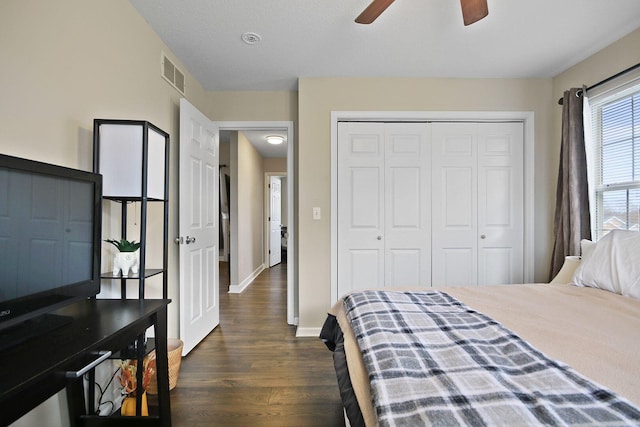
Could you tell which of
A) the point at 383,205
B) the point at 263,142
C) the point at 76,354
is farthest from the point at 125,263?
the point at 263,142

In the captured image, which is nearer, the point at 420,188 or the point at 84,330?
the point at 84,330

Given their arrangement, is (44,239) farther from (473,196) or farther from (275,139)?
(275,139)

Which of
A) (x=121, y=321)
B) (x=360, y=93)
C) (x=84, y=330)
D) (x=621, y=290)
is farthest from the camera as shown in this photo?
(x=360, y=93)

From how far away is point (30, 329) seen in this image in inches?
39.2

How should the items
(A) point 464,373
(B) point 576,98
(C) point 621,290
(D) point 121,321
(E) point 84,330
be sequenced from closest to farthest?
(A) point 464,373
(E) point 84,330
(D) point 121,321
(C) point 621,290
(B) point 576,98

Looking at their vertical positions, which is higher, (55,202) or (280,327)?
(55,202)

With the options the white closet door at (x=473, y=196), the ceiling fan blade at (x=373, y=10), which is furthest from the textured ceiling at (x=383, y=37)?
the white closet door at (x=473, y=196)

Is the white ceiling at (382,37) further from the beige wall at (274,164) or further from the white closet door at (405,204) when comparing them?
the beige wall at (274,164)

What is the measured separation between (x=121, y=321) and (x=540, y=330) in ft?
5.24

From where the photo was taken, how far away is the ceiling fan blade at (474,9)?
1461 mm

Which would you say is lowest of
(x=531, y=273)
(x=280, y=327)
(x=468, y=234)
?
(x=280, y=327)

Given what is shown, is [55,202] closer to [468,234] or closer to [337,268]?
[337,268]

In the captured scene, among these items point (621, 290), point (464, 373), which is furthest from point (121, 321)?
point (621, 290)

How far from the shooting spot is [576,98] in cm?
245
